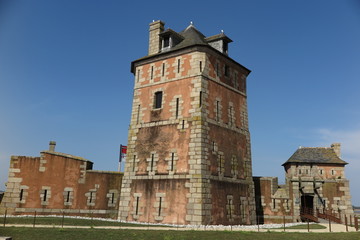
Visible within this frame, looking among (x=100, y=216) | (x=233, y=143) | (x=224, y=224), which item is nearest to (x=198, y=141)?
(x=233, y=143)

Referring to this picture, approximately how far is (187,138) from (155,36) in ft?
32.9

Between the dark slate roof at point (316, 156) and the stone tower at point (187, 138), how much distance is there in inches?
912

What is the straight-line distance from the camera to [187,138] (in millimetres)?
20906

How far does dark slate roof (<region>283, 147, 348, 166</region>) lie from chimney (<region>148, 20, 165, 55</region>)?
2941 cm

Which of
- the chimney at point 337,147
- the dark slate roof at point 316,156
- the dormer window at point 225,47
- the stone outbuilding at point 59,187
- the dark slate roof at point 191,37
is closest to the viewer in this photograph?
the stone outbuilding at point 59,187

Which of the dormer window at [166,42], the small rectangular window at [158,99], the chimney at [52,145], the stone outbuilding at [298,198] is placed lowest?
the stone outbuilding at [298,198]

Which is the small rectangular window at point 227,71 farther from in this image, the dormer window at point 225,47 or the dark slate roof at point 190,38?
the dormer window at point 225,47

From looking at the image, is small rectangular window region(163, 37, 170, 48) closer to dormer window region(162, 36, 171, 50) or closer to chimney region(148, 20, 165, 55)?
dormer window region(162, 36, 171, 50)

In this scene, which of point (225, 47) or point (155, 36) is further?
point (155, 36)

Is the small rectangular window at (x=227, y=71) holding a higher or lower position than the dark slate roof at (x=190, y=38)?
lower

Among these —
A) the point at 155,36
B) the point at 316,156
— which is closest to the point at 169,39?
the point at 155,36

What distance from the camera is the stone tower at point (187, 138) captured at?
66.0 feet

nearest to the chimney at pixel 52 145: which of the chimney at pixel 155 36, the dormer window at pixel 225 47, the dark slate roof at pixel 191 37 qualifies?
the chimney at pixel 155 36

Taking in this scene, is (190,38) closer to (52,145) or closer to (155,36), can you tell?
(155,36)
